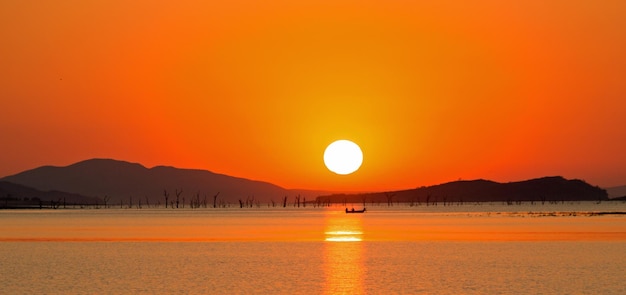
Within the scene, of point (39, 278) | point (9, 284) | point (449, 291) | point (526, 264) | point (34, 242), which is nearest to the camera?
point (449, 291)

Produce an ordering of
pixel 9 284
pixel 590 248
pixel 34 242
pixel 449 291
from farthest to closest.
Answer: pixel 34 242, pixel 590 248, pixel 9 284, pixel 449 291

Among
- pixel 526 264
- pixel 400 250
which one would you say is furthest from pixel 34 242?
pixel 526 264

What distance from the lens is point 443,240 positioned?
295ft

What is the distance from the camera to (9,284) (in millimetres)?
46219

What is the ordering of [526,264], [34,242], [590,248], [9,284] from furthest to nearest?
[34,242], [590,248], [526,264], [9,284]

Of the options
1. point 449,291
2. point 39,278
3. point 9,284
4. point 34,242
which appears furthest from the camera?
point 34,242

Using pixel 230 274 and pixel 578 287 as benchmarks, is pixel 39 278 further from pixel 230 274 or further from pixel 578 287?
pixel 578 287

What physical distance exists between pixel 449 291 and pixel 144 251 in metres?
37.2

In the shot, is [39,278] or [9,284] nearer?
[9,284]

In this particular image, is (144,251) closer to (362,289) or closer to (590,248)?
(362,289)

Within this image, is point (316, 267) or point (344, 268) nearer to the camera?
point (344, 268)

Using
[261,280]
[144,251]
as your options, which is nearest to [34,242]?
[144,251]

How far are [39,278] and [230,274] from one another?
11.4 meters

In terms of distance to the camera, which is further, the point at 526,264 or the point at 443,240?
the point at 443,240
